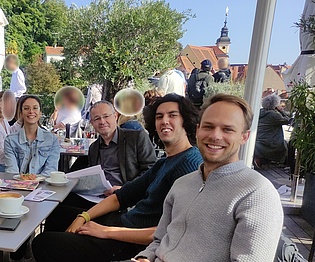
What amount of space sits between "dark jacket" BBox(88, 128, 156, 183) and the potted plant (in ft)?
4.59

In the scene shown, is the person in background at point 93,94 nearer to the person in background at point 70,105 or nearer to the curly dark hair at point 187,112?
the person in background at point 70,105

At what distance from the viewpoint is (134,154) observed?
207cm

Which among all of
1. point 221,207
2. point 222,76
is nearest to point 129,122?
point 222,76

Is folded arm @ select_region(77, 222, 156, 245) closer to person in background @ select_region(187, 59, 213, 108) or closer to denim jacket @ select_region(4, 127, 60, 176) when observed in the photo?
denim jacket @ select_region(4, 127, 60, 176)

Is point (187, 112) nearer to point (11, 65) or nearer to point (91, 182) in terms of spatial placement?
point (91, 182)

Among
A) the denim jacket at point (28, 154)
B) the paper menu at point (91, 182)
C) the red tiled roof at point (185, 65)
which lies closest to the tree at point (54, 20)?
the red tiled roof at point (185, 65)

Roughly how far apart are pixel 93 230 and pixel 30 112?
108 cm

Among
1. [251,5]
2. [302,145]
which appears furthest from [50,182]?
[302,145]

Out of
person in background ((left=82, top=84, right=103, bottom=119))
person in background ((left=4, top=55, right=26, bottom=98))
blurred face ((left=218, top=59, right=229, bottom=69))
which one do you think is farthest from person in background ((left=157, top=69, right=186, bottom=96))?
person in background ((left=4, top=55, right=26, bottom=98))

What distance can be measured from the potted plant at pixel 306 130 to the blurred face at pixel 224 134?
1.82 metres

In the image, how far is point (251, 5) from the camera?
2.38 meters

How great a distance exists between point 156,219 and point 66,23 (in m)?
3.41

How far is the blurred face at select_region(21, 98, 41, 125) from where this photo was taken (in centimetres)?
213

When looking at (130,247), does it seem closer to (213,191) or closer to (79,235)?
(79,235)
